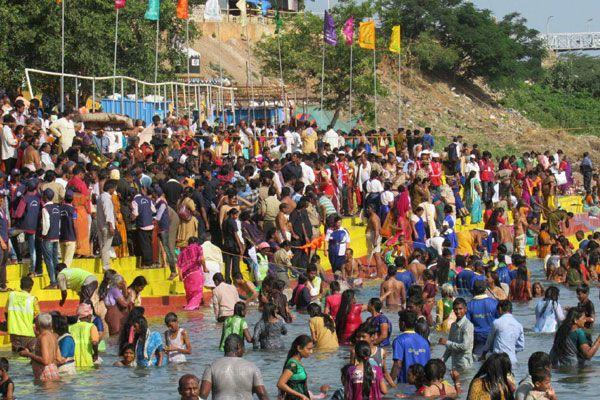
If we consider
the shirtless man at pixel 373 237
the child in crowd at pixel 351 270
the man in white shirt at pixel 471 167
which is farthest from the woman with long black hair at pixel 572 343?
the man in white shirt at pixel 471 167

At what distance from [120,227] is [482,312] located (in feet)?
25.1

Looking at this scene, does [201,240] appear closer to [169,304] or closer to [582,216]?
[169,304]

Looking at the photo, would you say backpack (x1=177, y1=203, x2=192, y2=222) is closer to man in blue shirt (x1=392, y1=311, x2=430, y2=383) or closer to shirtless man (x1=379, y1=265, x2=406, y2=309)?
shirtless man (x1=379, y1=265, x2=406, y2=309)

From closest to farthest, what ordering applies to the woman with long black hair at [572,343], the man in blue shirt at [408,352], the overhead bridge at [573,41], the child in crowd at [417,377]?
the child in crowd at [417,377] < the man in blue shirt at [408,352] < the woman with long black hair at [572,343] < the overhead bridge at [573,41]

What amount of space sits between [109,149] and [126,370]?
1039 cm

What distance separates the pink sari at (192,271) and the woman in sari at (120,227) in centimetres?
112

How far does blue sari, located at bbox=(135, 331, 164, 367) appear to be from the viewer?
18469 mm

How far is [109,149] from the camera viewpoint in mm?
28297

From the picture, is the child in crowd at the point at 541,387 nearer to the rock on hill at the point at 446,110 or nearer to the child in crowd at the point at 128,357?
the child in crowd at the point at 128,357

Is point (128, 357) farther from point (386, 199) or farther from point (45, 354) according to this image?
point (386, 199)

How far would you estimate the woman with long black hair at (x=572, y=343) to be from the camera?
17.2m

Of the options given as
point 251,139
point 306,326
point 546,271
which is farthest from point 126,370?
point 251,139

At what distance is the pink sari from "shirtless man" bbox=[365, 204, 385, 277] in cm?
571

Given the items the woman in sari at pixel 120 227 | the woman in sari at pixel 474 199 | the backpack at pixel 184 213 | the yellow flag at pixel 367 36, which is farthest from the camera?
the yellow flag at pixel 367 36
